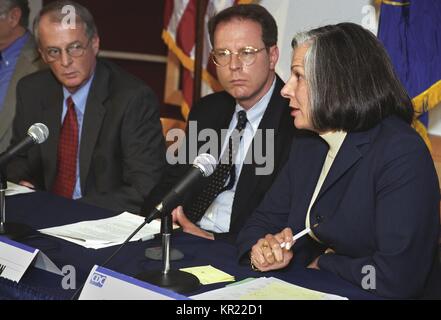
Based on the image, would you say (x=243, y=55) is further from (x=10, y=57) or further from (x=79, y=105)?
(x=10, y=57)

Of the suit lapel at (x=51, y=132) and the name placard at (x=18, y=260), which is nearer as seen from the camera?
the name placard at (x=18, y=260)

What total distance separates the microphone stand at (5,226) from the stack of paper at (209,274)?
0.66 meters

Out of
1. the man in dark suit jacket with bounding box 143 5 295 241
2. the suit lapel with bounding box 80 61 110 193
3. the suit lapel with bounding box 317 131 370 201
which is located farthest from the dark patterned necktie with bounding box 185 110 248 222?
the suit lapel with bounding box 317 131 370 201

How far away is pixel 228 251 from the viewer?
2195mm

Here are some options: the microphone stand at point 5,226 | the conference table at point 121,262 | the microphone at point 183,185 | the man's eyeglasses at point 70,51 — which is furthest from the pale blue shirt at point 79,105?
the microphone at point 183,185

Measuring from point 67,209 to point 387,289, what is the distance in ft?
4.47

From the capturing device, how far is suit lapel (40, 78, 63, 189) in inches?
133

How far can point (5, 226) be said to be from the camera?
7.61 ft

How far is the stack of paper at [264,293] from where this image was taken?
66.4 inches

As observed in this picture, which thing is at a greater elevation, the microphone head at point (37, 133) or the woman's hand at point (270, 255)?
the microphone head at point (37, 133)

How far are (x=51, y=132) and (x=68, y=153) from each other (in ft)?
0.47

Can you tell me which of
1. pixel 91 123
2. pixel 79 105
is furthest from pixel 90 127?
pixel 79 105

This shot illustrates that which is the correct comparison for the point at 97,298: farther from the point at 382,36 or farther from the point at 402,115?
the point at 382,36

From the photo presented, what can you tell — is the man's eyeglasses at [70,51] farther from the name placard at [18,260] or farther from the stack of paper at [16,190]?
the name placard at [18,260]
